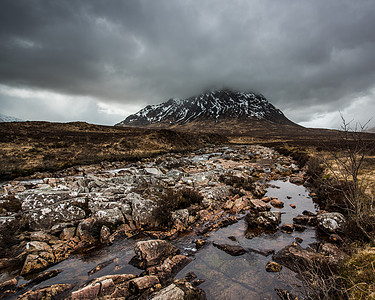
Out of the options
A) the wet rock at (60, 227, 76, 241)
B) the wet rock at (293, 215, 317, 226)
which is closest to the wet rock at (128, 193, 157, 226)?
the wet rock at (60, 227, 76, 241)

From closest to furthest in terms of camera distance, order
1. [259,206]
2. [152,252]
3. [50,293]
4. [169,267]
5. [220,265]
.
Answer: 1. [50,293]
2. [169,267]
3. [220,265]
4. [152,252]
5. [259,206]

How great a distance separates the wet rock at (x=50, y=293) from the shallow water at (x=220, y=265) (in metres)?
0.35

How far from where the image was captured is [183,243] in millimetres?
7398

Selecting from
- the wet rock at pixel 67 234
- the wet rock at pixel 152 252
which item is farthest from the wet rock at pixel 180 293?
the wet rock at pixel 67 234

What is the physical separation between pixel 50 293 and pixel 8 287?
1517 mm

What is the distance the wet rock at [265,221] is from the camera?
8.41 metres

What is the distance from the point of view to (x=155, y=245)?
255 inches

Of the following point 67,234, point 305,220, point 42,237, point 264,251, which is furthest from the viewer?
point 305,220

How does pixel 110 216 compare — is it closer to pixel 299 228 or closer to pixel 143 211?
pixel 143 211

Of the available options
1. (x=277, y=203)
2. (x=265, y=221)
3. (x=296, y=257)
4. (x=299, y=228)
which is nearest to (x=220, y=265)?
(x=296, y=257)

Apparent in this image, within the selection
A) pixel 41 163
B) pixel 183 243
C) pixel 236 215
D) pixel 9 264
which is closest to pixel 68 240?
pixel 9 264

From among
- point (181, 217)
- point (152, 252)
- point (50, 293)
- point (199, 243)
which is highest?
point (181, 217)

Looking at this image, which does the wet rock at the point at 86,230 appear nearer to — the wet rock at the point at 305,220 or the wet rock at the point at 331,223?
the wet rock at the point at 305,220

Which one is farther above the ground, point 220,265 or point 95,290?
point 95,290
